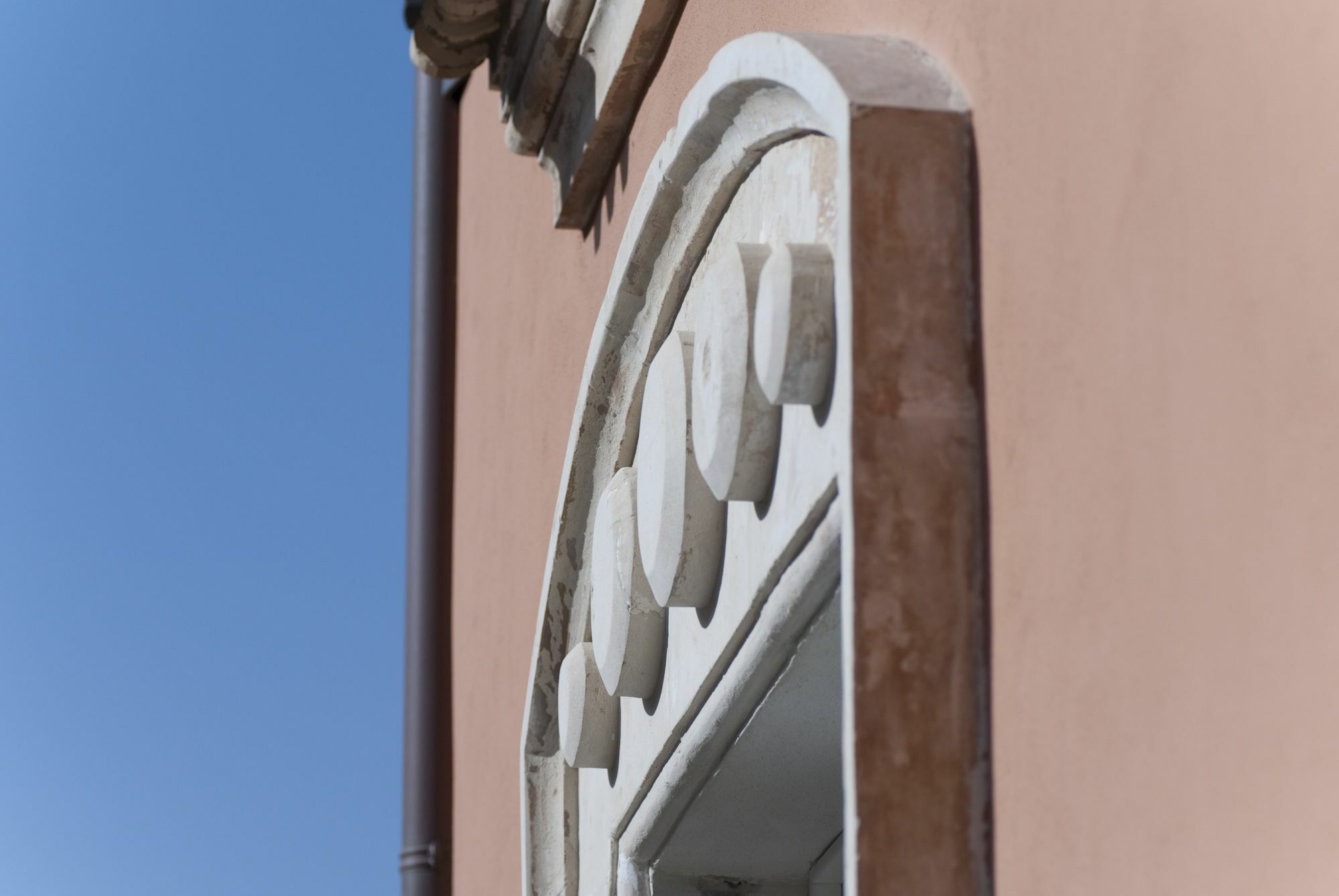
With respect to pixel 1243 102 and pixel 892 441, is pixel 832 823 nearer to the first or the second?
pixel 892 441

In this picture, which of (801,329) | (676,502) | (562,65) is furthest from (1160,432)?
(562,65)

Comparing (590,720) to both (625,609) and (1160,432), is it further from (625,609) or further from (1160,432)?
(1160,432)

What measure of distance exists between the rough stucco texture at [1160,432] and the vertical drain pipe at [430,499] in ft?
13.4

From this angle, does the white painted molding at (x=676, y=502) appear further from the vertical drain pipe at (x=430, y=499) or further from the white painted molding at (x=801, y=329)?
the vertical drain pipe at (x=430, y=499)

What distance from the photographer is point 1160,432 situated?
1.30m

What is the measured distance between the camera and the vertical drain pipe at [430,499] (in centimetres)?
550

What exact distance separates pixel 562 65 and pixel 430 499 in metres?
2.72

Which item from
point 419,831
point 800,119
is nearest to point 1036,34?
point 800,119

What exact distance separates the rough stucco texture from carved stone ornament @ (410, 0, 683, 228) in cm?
126

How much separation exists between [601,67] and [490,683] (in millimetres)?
1970

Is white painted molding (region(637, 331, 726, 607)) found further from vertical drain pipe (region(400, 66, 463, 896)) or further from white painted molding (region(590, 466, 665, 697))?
vertical drain pipe (region(400, 66, 463, 896))

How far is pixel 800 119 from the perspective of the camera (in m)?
2.01

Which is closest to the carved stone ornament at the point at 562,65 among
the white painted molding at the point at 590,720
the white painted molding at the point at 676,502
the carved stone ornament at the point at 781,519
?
the carved stone ornament at the point at 781,519

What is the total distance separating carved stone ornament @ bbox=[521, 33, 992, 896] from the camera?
5.08ft
